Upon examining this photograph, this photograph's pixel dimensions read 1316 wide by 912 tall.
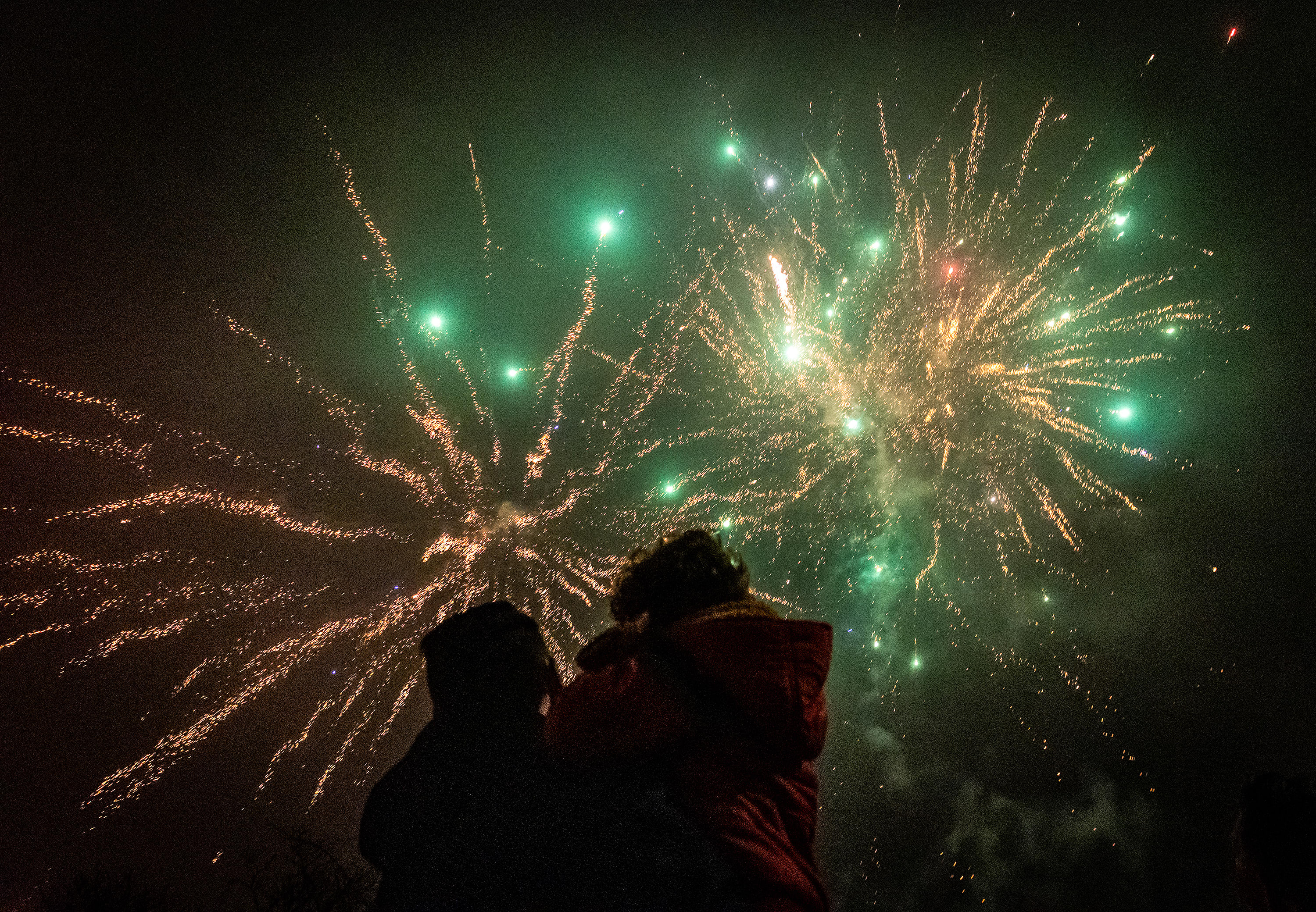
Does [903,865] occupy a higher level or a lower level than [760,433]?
lower

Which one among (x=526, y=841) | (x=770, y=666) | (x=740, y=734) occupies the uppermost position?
(x=770, y=666)

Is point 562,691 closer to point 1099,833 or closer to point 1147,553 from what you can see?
point 1147,553

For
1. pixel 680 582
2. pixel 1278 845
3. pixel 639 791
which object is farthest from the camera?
pixel 1278 845

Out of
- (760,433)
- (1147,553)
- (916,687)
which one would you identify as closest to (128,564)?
(760,433)

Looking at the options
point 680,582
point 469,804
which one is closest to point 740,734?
point 680,582

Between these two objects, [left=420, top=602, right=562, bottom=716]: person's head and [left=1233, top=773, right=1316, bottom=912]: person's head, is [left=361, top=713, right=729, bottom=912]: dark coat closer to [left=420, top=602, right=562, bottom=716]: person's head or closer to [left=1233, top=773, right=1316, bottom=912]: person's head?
[left=420, top=602, right=562, bottom=716]: person's head

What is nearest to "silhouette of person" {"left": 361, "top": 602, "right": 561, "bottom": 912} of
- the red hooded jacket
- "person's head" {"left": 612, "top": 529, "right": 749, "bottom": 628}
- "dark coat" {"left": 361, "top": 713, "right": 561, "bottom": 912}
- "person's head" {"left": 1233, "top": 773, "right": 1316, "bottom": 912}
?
"dark coat" {"left": 361, "top": 713, "right": 561, "bottom": 912}

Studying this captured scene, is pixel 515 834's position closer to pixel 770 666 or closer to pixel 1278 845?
pixel 770 666
